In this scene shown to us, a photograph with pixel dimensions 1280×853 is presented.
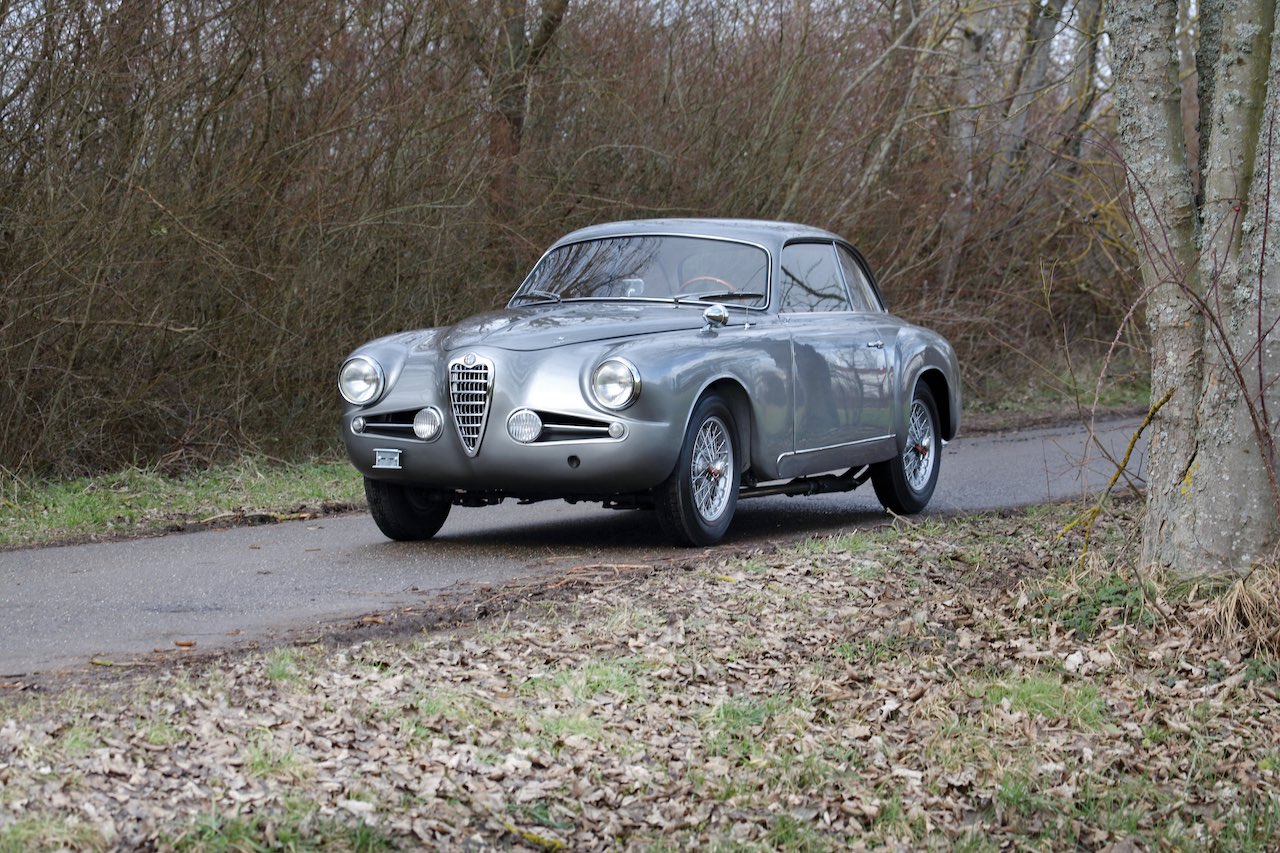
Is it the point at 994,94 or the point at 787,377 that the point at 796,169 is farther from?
the point at 787,377

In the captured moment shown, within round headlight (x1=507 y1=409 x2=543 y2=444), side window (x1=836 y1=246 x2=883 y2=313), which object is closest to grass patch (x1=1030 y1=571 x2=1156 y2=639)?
round headlight (x1=507 y1=409 x2=543 y2=444)

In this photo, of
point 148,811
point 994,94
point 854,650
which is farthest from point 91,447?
point 994,94

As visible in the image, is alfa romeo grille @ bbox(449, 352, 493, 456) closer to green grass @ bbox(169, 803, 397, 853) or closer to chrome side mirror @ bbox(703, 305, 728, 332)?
chrome side mirror @ bbox(703, 305, 728, 332)

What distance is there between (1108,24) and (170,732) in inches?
186

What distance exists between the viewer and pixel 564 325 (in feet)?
29.7

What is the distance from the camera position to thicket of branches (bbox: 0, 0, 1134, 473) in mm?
12336

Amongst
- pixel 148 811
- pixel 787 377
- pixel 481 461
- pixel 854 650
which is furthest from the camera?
pixel 787 377

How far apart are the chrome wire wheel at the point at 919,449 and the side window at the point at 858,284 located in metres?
0.70

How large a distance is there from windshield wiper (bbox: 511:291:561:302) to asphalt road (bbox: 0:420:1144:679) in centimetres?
137

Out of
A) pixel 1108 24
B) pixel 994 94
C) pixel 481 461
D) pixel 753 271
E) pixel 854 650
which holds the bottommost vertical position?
pixel 854 650

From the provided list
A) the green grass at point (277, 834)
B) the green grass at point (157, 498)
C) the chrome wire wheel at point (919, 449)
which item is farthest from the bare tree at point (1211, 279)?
the green grass at point (157, 498)

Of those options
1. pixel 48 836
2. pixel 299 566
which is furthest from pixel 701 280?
pixel 48 836

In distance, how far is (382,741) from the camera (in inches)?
197

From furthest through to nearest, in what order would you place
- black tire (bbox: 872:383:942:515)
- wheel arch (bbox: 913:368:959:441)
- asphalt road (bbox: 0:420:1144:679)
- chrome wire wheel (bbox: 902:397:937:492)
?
1. wheel arch (bbox: 913:368:959:441)
2. chrome wire wheel (bbox: 902:397:937:492)
3. black tire (bbox: 872:383:942:515)
4. asphalt road (bbox: 0:420:1144:679)
